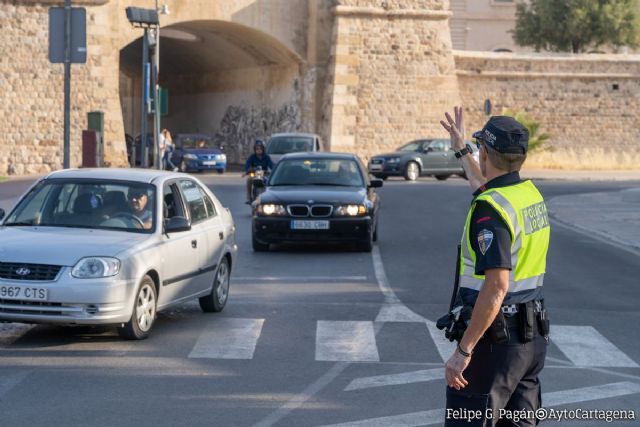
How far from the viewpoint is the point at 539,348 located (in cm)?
486

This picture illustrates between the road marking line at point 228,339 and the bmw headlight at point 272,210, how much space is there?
6617mm

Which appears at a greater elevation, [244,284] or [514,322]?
[514,322]

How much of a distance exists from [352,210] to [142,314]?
8177 mm

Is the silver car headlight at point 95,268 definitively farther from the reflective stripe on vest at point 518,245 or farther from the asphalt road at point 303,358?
the reflective stripe on vest at point 518,245

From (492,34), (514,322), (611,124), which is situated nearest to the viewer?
(514,322)

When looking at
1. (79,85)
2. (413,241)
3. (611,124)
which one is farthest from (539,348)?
(611,124)

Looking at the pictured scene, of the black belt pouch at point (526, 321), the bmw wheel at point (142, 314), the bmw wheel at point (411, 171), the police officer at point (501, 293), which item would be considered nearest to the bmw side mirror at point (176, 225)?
the bmw wheel at point (142, 314)

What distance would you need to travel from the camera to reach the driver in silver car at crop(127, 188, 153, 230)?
34.6ft

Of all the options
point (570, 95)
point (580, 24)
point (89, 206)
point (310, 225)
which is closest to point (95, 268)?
point (89, 206)

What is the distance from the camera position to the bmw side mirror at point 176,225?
10438 millimetres

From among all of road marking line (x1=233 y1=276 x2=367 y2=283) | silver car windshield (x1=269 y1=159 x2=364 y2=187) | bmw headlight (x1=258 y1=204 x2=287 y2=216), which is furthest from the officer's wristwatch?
silver car windshield (x1=269 y1=159 x2=364 y2=187)

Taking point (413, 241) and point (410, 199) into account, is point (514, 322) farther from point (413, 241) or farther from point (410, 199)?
point (410, 199)

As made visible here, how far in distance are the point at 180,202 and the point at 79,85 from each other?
32.0 m

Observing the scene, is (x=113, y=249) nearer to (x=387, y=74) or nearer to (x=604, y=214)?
(x=604, y=214)
